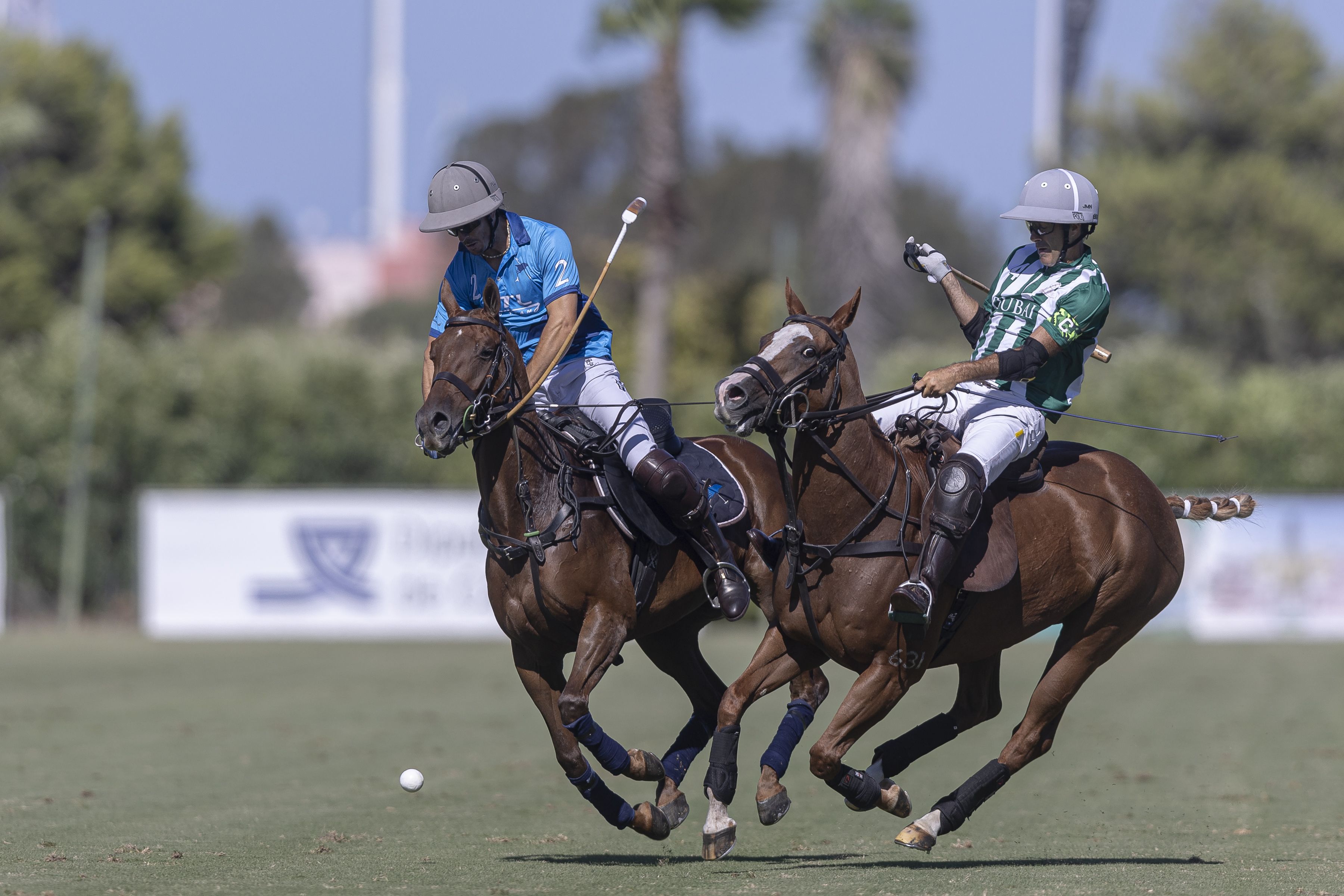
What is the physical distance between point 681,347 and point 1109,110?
1269 cm

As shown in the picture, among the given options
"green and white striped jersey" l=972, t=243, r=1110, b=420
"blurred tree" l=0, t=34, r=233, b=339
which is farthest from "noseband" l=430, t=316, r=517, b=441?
"blurred tree" l=0, t=34, r=233, b=339

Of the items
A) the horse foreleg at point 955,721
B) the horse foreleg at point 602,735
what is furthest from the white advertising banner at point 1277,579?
the horse foreleg at point 602,735

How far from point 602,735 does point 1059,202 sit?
3.17 meters

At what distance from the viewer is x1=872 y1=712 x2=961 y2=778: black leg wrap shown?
7.77 metres

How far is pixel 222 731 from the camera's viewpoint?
13578mm

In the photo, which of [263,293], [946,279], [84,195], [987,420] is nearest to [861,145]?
[84,195]

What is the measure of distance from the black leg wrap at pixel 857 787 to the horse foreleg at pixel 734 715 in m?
0.29

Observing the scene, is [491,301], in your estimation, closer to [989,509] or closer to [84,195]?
[989,509]

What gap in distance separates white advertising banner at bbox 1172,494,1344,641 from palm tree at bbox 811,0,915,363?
1141 cm

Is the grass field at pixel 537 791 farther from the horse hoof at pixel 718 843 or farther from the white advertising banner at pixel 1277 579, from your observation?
the white advertising banner at pixel 1277 579

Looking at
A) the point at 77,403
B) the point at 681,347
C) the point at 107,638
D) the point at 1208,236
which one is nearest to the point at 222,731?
the point at 107,638

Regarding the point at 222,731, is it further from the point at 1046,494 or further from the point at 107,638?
the point at 107,638

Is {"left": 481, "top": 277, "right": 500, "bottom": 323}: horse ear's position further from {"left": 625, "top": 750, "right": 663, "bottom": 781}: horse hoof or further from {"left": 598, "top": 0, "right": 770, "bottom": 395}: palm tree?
{"left": 598, "top": 0, "right": 770, "bottom": 395}: palm tree

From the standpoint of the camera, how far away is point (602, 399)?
26.0 feet
